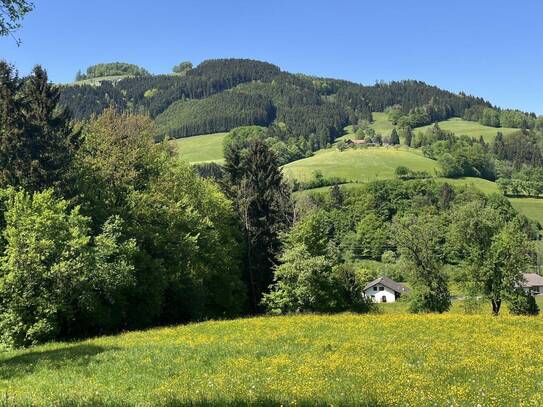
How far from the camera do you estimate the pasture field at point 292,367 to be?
39.5ft

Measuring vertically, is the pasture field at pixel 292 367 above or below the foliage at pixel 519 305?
above

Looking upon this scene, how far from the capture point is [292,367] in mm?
17031

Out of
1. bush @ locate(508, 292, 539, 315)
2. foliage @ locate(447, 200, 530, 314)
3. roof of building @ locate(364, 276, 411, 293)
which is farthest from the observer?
roof of building @ locate(364, 276, 411, 293)

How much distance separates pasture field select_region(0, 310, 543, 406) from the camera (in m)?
12.0

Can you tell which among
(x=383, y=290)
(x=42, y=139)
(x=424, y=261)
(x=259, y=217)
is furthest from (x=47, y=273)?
(x=383, y=290)

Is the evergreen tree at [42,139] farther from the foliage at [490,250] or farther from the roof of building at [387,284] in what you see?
the roof of building at [387,284]

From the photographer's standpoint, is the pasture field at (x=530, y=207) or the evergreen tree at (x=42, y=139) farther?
the pasture field at (x=530, y=207)

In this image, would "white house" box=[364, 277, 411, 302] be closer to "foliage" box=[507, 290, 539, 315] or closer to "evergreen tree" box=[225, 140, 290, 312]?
"foliage" box=[507, 290, 539, 315]

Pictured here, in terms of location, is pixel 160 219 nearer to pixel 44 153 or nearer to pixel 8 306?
pixel 44 153

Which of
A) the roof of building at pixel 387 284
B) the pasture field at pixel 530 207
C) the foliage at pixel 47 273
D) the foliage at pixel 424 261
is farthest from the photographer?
the pasture field at pixel 530 207

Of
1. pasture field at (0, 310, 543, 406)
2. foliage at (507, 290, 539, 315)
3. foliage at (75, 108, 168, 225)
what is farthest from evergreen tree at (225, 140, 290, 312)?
foliage at (507, 290, 539, 315)

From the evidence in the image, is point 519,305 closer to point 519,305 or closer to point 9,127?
point 519,305

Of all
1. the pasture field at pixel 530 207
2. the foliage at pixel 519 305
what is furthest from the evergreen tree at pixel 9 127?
the pasture field at pixel 530 207

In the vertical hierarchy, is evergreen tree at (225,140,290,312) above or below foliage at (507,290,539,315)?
above
